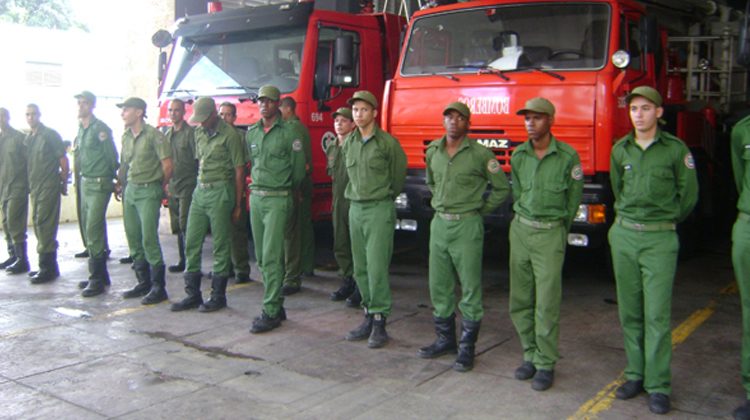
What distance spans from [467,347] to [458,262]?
1.88ft

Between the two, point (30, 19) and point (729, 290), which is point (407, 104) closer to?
point (729, 290)

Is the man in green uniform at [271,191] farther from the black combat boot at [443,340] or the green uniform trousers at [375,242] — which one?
the black combat boot at [443,340]

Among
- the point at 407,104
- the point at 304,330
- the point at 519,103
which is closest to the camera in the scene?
the point at 304,330

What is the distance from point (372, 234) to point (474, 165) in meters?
0.94

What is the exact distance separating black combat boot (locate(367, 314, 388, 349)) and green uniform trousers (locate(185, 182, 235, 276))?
5.26 feet

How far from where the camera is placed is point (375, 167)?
5445 mm

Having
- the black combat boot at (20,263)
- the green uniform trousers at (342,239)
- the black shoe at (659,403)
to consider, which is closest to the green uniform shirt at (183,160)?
the green uniform trousers at (342,239)

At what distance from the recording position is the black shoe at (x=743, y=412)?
4.03 metres

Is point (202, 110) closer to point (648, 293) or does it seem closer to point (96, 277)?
point (96, 277)

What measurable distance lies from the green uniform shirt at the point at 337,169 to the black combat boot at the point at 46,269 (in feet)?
10.6

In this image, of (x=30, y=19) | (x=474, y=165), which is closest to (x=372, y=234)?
(x=474, y=165)

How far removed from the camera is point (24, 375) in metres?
4.90

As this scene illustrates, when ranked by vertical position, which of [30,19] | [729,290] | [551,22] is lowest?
[729,290]

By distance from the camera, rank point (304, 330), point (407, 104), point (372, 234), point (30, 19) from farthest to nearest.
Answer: point (30, 19)
point (407, 104)
point (304, 330)
point (372, 234)
